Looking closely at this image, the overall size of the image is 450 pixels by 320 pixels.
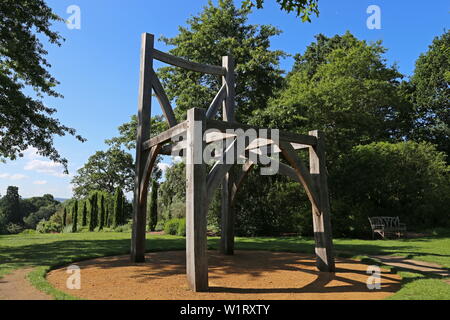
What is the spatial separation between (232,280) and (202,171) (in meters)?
1.86

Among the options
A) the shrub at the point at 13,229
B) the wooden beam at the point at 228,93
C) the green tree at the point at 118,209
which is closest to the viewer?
the wooden beam at the point at 228,93

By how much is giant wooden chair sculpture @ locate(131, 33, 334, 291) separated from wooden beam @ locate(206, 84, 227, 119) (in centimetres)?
2

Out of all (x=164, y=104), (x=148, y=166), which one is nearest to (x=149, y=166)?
(x=148, y=166)

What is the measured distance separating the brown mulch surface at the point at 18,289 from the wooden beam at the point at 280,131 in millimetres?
3093

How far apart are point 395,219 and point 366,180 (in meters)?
2.13

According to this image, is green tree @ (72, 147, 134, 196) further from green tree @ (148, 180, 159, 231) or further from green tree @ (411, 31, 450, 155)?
green tree @ (411, 31, 450, 155)

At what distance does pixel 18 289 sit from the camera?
458 cm

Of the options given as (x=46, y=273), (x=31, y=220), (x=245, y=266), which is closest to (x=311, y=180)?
(x=245, y=266)

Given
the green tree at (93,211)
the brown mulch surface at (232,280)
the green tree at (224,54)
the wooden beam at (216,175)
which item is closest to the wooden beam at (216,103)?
the wooden beam at (216,175)

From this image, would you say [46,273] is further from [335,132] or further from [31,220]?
[31,220]

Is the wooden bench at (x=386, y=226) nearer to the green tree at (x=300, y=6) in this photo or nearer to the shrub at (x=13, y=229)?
the green tree at (x=300, y=6)

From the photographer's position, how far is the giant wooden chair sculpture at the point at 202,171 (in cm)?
459

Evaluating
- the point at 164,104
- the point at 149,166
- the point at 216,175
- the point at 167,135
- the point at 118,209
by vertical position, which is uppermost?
the point at 164,104

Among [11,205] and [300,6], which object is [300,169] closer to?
[300,6]
